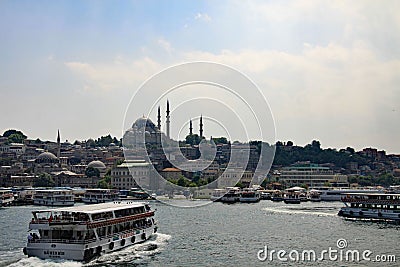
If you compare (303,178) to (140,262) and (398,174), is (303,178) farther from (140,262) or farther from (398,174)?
(140,262)

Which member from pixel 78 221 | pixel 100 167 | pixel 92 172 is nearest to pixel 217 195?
pixel 92 172

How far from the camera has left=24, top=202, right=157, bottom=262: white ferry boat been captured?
18.7 metres

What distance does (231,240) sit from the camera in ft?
82.4

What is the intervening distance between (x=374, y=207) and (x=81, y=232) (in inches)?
858

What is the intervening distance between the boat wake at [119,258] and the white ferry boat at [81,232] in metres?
0.25

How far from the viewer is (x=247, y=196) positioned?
58.0 metres

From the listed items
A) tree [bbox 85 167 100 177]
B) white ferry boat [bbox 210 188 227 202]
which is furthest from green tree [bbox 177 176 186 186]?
tree [bbox 85 167 100 177]

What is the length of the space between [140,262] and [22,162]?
81529 millimetres

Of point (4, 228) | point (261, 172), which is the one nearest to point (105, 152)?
point (261, 172)

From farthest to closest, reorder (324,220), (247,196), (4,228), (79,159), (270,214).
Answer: (79,159)
(247,196)
(270,214)
(324,220)
(4,228)

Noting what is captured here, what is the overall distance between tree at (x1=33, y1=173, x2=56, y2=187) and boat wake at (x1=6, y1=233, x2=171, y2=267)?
5612cm

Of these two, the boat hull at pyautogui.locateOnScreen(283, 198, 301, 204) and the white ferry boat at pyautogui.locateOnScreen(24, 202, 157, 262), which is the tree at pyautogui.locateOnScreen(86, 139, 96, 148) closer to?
the boat hull at pyautogui.locateOnScreen(283, 198, 301, 204)

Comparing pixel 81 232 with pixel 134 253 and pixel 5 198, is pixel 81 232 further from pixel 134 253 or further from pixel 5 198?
pixel 5 198

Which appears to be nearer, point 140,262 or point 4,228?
point 140,262
